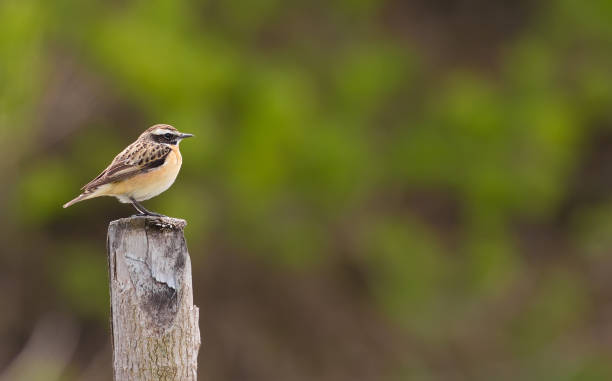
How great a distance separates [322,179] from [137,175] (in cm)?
654

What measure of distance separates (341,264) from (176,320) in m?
9.49

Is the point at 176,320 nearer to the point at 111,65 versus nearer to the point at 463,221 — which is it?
the point at 111,65

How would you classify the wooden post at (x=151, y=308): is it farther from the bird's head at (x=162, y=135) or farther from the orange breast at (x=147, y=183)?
the bird's head at (x=162, y=135)

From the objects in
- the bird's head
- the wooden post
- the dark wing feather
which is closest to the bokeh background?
the bird's head

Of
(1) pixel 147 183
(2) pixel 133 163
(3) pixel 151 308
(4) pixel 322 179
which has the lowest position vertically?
(3) pixel 151 308

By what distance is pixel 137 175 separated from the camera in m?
5.24

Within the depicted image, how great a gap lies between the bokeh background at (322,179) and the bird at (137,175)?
4867mm

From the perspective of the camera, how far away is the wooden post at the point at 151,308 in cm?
403

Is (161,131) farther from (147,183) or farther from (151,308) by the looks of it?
(151,308)

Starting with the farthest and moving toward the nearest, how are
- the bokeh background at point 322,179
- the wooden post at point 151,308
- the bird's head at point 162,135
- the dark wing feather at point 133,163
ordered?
the bokeh background at point 322,179
the bird's head at point 162,135
the dark wing feather at point 133,163
the wooden post at point 151,308

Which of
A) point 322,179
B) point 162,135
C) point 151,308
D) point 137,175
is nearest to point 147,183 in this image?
point 137,175

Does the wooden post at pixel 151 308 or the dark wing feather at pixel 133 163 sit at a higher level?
the dark wing feather at pixel 133 163

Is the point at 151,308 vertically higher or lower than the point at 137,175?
lower

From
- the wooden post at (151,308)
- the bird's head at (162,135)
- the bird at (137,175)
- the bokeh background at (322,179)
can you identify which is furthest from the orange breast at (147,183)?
the bokeh background at (322,179)
